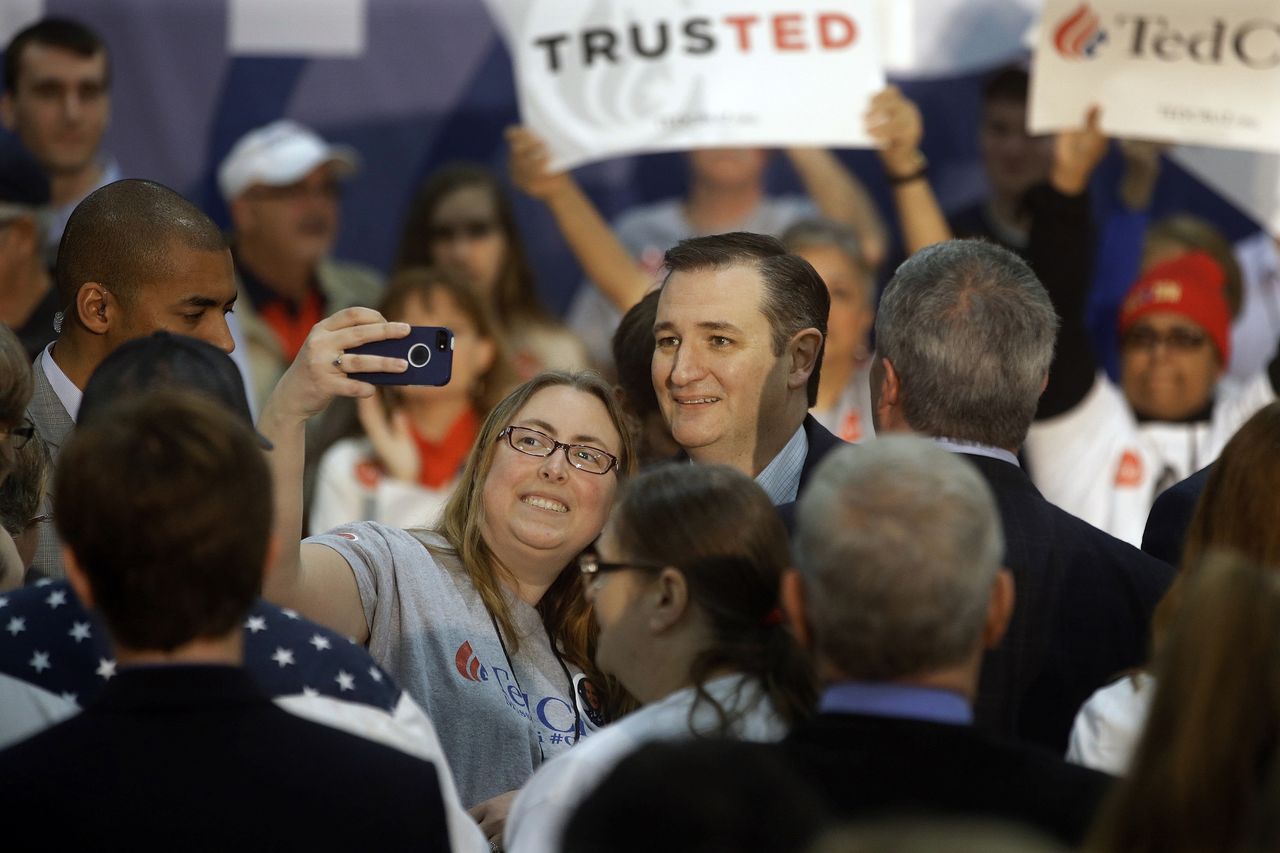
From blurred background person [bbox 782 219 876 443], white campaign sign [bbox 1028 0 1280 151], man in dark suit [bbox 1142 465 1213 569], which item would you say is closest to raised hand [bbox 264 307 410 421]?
man in dark suit [bbox 1142 465 1213 569]

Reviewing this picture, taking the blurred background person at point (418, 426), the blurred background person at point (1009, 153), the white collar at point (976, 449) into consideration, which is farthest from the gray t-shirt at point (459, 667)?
the blurred background person at point (1009, 153)

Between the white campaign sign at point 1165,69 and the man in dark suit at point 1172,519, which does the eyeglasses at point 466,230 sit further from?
the man in dark suit at point 1172,519

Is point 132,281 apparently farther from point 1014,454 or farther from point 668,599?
point 1014,454

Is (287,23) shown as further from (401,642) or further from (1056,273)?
(401,642)

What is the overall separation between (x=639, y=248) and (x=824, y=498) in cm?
436

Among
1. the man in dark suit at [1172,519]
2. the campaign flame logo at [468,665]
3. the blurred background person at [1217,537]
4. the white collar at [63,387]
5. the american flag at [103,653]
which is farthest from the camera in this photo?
the white collar at [63,387]

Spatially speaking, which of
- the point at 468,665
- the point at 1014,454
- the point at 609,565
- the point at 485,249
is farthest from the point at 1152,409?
the point at 609,565

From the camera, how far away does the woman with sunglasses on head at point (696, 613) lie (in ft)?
7.45

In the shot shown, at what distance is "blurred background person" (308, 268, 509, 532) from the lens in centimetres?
572

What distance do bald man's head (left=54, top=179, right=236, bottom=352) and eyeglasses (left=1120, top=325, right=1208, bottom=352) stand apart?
11.8 ft

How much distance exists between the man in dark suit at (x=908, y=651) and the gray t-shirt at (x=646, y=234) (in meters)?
4.25

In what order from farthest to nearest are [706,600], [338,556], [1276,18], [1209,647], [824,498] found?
[1276,18] → [338,556] → [706,600] → [824,498] → [1209,647]

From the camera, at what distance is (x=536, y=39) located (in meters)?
5.73

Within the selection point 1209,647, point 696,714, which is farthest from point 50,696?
point 1209,647
